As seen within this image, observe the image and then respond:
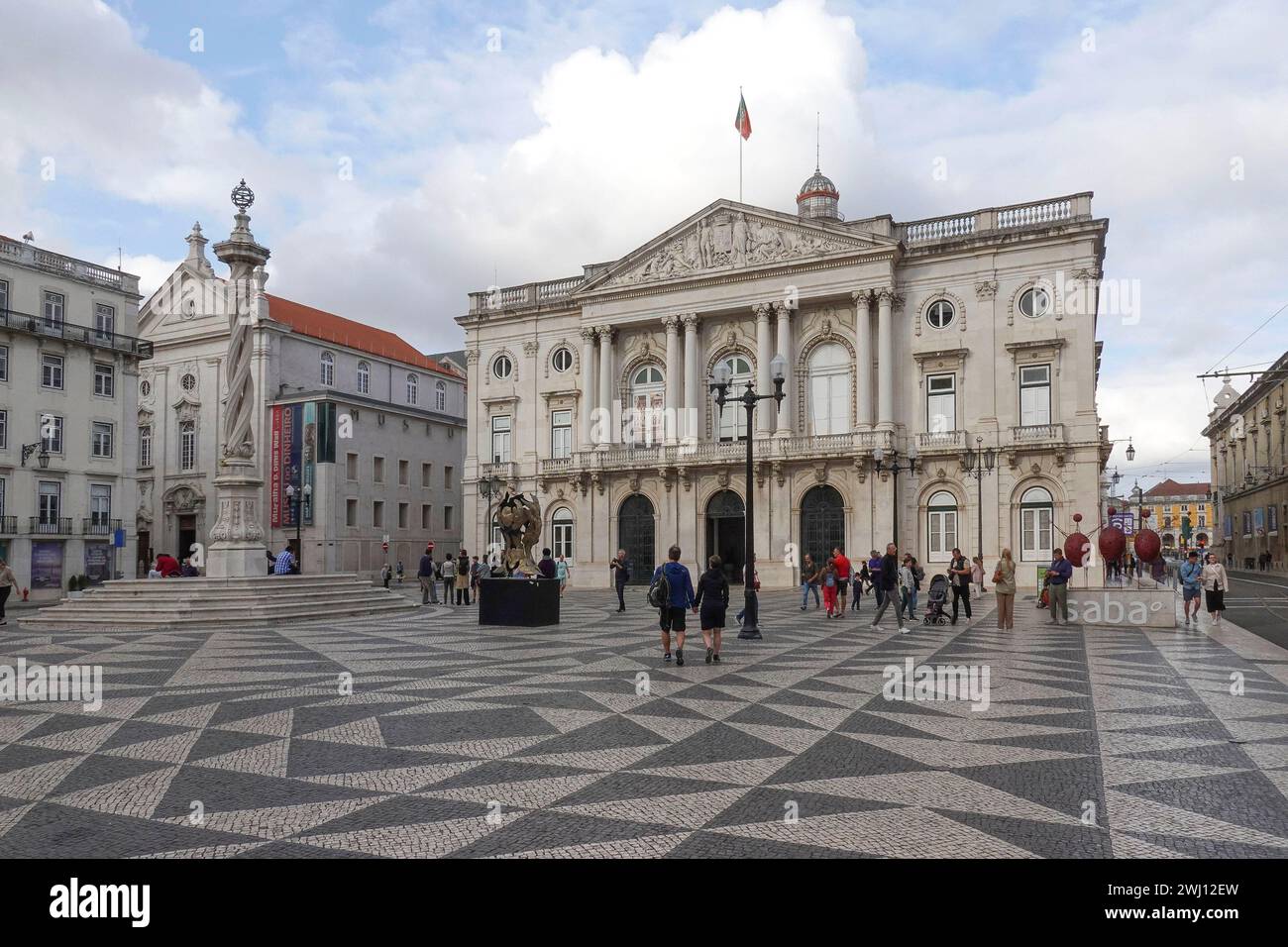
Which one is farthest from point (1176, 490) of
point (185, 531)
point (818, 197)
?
point (185, 531)

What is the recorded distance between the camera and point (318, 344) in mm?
57781

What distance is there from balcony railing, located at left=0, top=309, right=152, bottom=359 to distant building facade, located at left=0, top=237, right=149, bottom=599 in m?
0.04

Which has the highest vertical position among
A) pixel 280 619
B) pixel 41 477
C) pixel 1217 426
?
pixel 1217 426

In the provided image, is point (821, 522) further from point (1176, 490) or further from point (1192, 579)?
point (1176, 490)

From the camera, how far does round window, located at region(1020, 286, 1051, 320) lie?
38.1 metres

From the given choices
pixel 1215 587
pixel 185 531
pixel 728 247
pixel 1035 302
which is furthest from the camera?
pixel 185 531

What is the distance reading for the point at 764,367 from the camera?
4247cm

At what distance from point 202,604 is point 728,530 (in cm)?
2652

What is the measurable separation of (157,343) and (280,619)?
44.3 m

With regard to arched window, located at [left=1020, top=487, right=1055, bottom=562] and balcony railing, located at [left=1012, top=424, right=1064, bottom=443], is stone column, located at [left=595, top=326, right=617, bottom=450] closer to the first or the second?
balcony railing, located at [left=1012, top=424, right=1064, bottom=443]

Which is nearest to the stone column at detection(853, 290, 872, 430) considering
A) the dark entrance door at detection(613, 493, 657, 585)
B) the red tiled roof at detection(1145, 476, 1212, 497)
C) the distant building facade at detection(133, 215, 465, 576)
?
the dark entrance door at detection(613, 493, 657, 585)

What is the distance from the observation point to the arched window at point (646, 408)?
1797 inches
